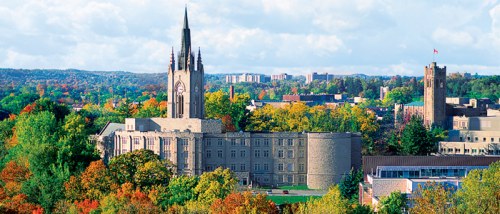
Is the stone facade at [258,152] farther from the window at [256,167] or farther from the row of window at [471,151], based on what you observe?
the row of window at [471,151]

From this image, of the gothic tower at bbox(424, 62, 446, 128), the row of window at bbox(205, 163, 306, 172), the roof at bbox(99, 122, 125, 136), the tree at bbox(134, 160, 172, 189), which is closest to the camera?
the tree at bbox(134, 160, 172, 189)

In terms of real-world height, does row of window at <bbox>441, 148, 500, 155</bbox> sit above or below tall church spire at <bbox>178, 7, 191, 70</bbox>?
below

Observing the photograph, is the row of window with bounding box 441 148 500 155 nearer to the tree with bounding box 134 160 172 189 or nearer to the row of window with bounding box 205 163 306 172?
the row of window with bounding box 205 163 306 172

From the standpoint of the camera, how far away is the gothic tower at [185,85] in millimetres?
108188

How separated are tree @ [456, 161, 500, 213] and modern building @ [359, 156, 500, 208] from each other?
33.4ft

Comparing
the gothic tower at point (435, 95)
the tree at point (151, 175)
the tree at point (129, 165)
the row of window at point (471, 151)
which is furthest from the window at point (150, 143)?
the gothic tower at point (435, 95)

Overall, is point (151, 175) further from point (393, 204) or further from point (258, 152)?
point (393, 204)

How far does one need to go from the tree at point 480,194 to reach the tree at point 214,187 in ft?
60.7

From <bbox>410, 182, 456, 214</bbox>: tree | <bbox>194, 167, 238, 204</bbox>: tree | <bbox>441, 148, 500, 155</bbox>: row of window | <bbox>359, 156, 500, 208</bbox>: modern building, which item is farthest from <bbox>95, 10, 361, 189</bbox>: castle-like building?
<bbox>410, 182, 456, 214</bbox>: tree

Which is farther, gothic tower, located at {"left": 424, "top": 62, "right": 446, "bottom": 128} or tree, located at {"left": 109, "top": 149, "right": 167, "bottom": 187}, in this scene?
gothic tower, located at {"left": 424, "top": 62, "right": 446, "bottom": 128}

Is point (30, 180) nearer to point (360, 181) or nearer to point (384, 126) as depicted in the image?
point (360, 181)

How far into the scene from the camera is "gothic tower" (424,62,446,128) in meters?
144

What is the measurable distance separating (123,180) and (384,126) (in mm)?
74340

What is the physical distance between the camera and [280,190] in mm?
97500
